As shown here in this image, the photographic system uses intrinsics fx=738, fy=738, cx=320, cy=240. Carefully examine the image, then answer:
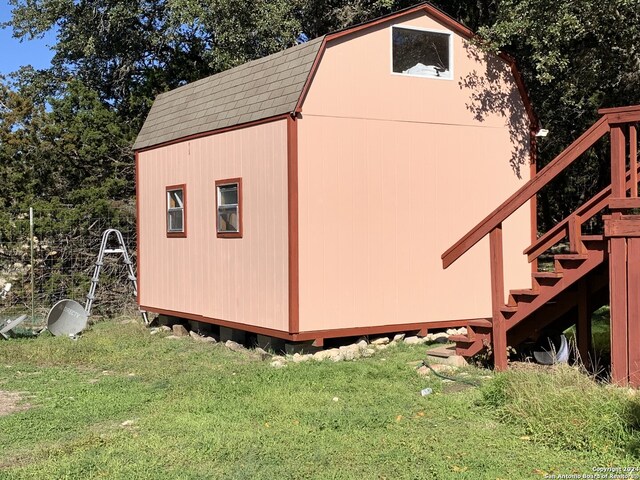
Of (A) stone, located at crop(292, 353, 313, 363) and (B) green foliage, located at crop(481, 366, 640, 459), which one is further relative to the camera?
(A) stone, located at crop(292, 353, 313, 363)

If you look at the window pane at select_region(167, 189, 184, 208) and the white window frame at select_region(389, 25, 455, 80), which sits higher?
the white window frame at select_region(389, 25, 455, 80)

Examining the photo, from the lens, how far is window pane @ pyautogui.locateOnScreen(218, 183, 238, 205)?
36.1 feet

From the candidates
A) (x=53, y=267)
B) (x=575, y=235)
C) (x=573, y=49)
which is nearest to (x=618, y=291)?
(x=575, y=235)

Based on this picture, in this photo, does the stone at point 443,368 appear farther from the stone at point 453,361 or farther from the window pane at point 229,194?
the window pane at point 229,194

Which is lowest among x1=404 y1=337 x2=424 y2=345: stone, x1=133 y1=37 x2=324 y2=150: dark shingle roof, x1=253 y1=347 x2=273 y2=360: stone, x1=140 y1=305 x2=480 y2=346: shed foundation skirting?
x1=253 y1=347 x2=273 y2=360: stone

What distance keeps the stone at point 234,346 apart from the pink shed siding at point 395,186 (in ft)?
5.07

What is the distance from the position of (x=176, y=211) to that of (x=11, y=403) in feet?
18.5

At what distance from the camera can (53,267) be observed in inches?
592

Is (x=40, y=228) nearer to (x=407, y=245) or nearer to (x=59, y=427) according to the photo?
(x=407, y=245)

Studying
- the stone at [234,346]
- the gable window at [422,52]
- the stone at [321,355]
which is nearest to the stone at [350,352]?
the stone at [321,355]

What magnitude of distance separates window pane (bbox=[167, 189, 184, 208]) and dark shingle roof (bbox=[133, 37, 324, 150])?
3.00ft

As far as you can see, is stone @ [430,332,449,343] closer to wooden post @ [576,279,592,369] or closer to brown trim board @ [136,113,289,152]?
wooden post @ [576,279,592,369]

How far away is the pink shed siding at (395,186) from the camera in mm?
9844

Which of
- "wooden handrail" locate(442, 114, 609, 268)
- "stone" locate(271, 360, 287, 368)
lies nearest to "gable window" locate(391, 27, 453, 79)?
"wooden handrail" locate(442, 114, 609, 268)
